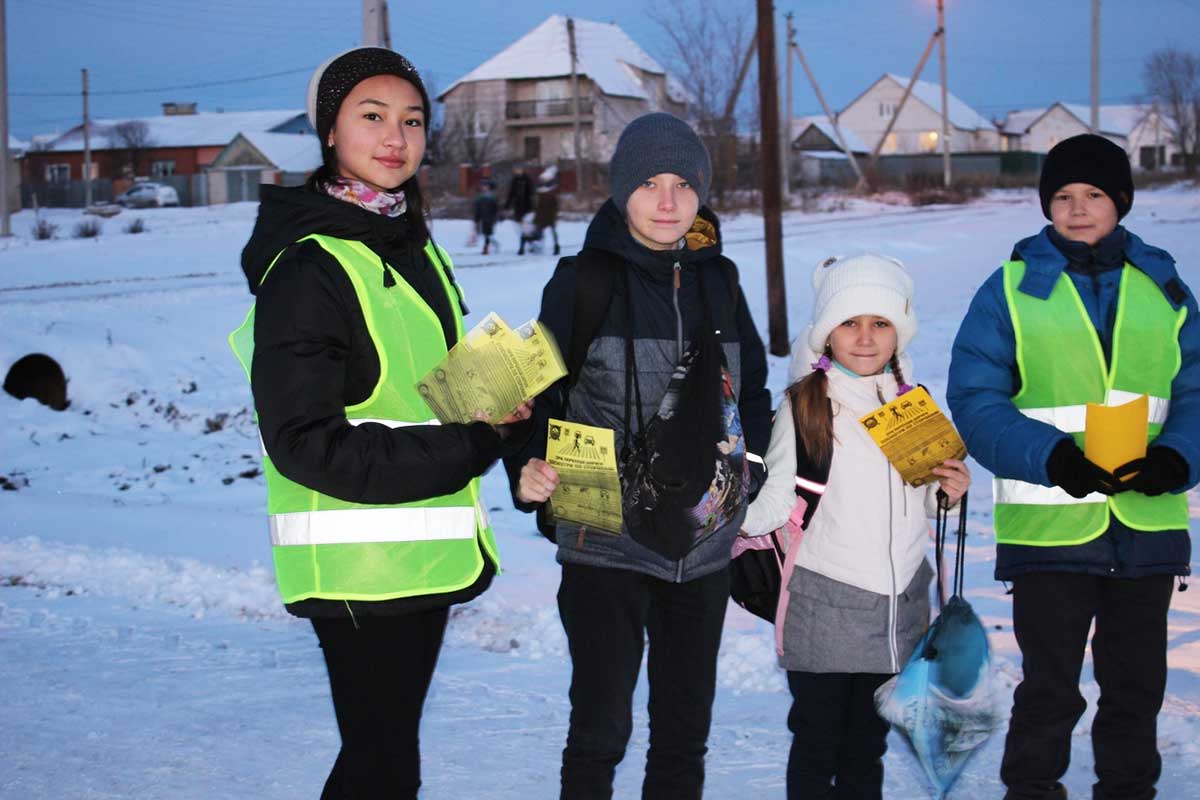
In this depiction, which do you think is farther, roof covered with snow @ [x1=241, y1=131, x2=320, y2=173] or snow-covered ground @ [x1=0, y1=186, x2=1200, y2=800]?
roof covered with snow @ [x1=241, y1=131, x2=320, y2=173]

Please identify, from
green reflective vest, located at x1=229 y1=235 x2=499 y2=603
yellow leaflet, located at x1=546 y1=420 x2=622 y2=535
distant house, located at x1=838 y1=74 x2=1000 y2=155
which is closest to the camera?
green reflective vest, located at x1=229 y1=235 x2=499 y2=603

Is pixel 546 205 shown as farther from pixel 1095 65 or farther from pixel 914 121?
pixel 914 121

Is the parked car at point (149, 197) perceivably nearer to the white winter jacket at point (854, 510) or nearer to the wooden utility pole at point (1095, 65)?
the wooden utility pole at point (1095, 65)

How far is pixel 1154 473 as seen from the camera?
334 cm

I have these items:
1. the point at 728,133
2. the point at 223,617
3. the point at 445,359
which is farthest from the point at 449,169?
the point at 445,359

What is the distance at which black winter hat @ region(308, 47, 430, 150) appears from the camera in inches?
114

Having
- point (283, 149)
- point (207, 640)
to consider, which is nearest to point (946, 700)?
point (207, 640)

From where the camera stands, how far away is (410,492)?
8.72ft

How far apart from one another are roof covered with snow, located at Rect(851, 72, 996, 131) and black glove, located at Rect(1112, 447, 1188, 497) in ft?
289

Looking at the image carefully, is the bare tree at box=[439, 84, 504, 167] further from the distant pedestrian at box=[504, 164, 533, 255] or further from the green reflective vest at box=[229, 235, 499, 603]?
the green reflective vest at box=[229, 235, 499, 603]

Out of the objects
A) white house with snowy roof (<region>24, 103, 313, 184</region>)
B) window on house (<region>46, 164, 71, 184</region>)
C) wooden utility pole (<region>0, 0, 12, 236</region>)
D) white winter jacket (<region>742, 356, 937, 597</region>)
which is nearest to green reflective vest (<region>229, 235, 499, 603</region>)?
white winter jacket (<region>742, 356, 937, 597</region>)

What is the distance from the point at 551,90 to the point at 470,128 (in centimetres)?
1205

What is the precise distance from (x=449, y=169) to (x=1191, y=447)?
4647cm

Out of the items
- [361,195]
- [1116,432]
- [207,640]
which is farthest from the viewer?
[207,640]
